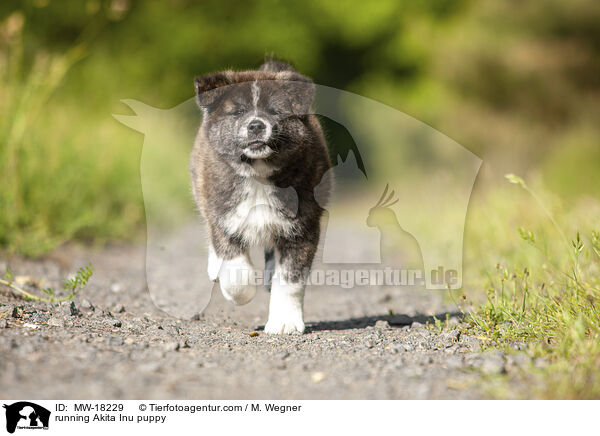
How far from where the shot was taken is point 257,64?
683 cm

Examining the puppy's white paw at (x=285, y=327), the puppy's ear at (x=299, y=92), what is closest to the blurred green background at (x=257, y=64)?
the puppy's ear at (x=299, y=92)

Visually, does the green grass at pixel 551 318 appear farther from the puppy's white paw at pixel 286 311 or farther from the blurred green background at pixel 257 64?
the blurred green background at pixel 257 64

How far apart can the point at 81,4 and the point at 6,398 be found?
1657 cm

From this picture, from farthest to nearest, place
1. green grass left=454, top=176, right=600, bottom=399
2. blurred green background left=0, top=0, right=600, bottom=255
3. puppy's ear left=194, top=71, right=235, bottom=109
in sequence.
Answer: blurred green background left=0, top=0, right=600, bottom=255
puppy's ear left=194, top=71, right=235, bottom=109
green grass left=454, top=176, right=600, bottom=399

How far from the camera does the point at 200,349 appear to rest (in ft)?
10.2

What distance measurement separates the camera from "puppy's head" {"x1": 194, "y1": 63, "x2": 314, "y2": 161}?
12.1 feet

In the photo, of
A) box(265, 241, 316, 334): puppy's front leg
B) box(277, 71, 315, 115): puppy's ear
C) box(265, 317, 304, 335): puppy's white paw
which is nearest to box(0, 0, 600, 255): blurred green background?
box(277, 71, 315, 115): puppy's ear

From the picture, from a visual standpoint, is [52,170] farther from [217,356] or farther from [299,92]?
[217,356]

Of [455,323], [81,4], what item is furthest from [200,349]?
[81,4]

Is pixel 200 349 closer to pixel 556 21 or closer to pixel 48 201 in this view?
pixel 48 201

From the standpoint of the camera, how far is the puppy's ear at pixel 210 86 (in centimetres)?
384
